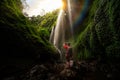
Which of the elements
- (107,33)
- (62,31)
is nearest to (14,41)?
(107,33)

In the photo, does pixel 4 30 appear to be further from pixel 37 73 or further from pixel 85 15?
pixel 85 15

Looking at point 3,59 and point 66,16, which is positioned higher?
point 66,16

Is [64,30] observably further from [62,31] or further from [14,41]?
[14,41]

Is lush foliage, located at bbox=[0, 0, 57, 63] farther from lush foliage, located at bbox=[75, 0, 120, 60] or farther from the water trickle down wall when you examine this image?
the water trickle down wall

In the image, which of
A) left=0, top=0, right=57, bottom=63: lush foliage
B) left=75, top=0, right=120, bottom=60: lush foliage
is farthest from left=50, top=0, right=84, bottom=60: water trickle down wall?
left=0, top=0, right=57, bottom=63: lush foliage

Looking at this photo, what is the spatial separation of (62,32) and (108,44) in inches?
349

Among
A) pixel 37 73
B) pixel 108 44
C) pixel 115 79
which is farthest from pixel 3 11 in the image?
pixel 115 79

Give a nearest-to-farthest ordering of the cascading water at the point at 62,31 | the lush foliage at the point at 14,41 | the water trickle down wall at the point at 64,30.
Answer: the lush foliage at the point at 14,41 → the water trickle down wall at the point at 64,30 → the cascading water at the point at 62,31

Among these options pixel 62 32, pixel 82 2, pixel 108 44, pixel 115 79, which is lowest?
pixel 115 79

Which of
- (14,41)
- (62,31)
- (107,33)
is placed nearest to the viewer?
(14,41)

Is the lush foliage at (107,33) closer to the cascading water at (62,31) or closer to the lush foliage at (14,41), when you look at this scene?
the lush foliage at (14,41)

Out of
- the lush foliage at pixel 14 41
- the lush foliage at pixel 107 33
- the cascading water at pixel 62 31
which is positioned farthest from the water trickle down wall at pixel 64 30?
the lush foliage at pixel 14 41

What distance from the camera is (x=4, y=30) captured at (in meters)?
5.27

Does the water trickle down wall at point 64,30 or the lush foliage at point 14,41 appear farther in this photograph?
the water trickle down wall at point 64,30
